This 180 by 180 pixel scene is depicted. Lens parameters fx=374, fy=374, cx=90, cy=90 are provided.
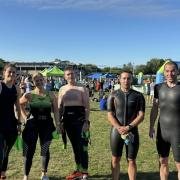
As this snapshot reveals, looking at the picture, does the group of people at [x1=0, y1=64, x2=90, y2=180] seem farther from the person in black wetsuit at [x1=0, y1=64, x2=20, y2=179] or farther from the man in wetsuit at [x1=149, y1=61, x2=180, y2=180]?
the man in wetsuit at [x1=149, y1=61, x2=180, y2=180]

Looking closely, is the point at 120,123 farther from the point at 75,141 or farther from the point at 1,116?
the point at 1,116

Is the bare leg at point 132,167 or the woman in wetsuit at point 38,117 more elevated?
the woman in wetsuit at point 38,117

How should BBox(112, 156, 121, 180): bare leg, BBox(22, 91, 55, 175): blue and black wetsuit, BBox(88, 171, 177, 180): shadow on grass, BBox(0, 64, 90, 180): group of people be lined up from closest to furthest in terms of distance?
BBox(112, 156, 121, 180): bare leg < BBox(0, 64, 90, 180): group of people < BBox(22, 91, 55, 175): blue and black wetsuit < BBox(88, 171, 177, 180): shadow on grass

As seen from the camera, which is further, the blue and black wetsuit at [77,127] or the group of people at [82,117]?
the blue and black wetsuit at [77,127]

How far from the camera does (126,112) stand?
18.0 ft

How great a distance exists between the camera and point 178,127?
209 inches

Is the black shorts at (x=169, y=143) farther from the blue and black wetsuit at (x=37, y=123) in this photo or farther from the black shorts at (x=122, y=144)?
the blue and black wetsuit at (x=37, y=123)

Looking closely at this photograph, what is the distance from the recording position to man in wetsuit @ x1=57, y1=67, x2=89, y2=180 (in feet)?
20.6

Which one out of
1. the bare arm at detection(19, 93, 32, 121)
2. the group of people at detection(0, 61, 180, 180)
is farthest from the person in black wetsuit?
the bare arm at detection(19, 93, 32, 121)

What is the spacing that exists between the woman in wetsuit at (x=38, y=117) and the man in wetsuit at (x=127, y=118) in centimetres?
113

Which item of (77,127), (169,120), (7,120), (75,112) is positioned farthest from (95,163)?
(169,120)

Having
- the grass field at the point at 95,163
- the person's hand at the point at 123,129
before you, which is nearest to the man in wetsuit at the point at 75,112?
the grass field at the point at 95,163

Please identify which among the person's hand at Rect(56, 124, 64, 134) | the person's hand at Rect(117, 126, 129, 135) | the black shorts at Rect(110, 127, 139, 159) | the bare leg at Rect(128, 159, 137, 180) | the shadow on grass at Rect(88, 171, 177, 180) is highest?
the person's hand at Rect(117, 126, 129, 135)

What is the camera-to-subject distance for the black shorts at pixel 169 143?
208 inches
